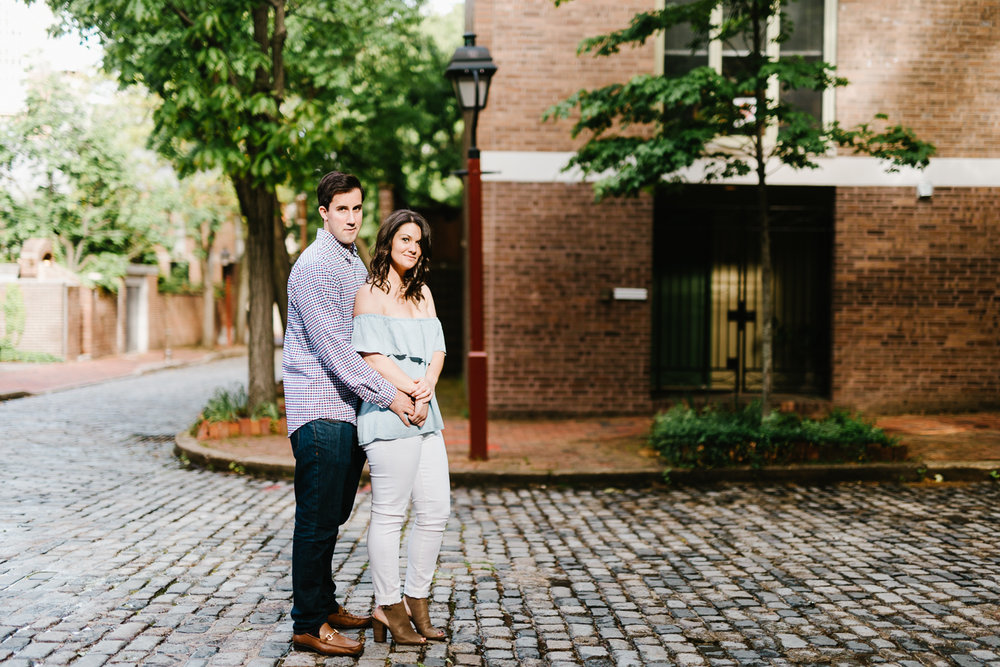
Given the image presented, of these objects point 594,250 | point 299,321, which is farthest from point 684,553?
point 594,250

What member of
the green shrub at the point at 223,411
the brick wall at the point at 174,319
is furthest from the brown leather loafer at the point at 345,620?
the brick wall at the point at 174,319

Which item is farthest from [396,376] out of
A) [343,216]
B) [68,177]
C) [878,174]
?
[68,177]

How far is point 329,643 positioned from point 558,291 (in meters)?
7.93

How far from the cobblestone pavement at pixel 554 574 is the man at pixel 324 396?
31cm

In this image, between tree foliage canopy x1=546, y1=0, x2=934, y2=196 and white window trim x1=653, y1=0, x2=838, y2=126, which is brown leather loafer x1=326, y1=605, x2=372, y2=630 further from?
white window trim x1=653, y1=0, x2=838, y2=126

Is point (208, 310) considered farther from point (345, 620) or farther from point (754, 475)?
point (345, 620)

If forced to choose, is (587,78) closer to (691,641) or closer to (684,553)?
(684,553)

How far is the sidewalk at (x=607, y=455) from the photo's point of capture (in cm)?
783

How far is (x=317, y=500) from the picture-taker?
3652 mm

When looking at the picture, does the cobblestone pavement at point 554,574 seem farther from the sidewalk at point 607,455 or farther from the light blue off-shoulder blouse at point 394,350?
the light blue off-shoulder blouse at point 394,350

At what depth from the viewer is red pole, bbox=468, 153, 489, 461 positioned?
8.24m

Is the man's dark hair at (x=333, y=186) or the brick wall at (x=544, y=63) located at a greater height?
the brick wall at (x=544, y=63)

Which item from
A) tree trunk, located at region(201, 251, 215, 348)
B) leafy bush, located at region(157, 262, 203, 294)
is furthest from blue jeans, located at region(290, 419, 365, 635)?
tree trunk, located at region(201, 251, 215, 348)

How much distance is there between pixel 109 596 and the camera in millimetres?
4477
